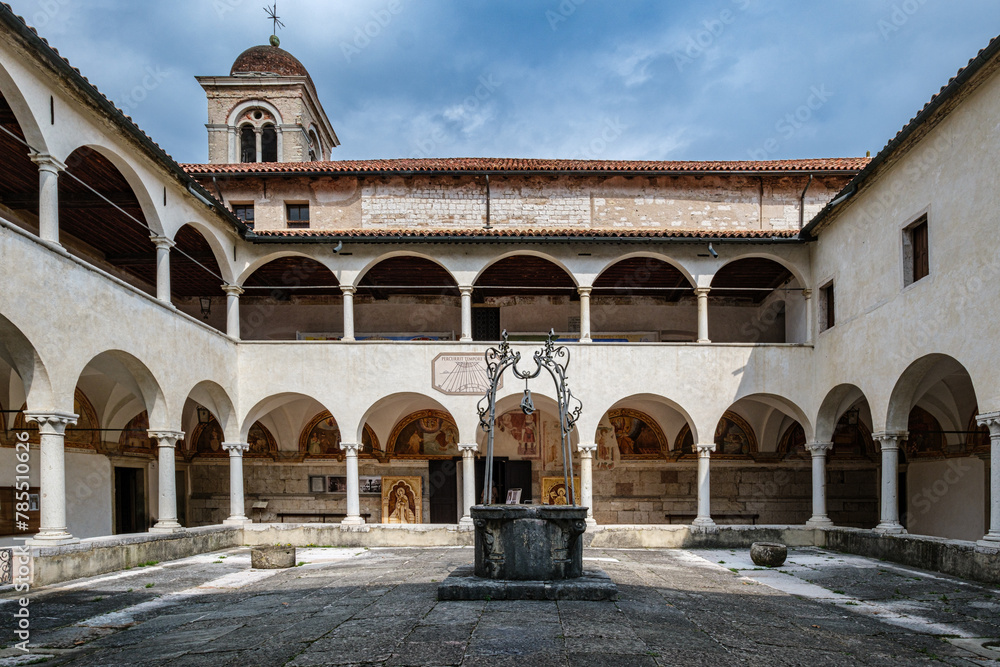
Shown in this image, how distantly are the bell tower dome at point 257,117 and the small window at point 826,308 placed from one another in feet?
60.1

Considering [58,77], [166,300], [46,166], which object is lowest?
[166,300]

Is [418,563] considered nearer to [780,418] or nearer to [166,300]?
[166,300]

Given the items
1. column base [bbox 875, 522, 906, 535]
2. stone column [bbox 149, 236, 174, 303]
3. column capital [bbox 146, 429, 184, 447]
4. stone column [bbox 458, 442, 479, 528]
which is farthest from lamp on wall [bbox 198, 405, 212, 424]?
column base [bbox 875, 522, 906, 535]

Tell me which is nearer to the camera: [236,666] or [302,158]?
[236,666]

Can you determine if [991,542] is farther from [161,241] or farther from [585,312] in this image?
[161,241]

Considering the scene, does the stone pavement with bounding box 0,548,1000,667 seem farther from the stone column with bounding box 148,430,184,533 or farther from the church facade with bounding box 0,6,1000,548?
the stone column with bounding box 148,430,184,533

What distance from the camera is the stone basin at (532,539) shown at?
8117mm

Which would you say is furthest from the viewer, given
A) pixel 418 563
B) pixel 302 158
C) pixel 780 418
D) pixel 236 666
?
pixel 302 158

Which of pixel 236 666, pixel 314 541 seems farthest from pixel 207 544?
pixel 236 666

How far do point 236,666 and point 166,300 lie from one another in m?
9.27

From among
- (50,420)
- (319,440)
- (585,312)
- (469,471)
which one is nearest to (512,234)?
(585,312)

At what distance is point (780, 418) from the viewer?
19.5 meters

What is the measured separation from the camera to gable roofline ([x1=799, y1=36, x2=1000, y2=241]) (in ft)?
32.3

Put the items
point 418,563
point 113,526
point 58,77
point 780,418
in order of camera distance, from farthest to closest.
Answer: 1. point 780,418
2. point 113,526
3. point 418,563
4. point 58,77
